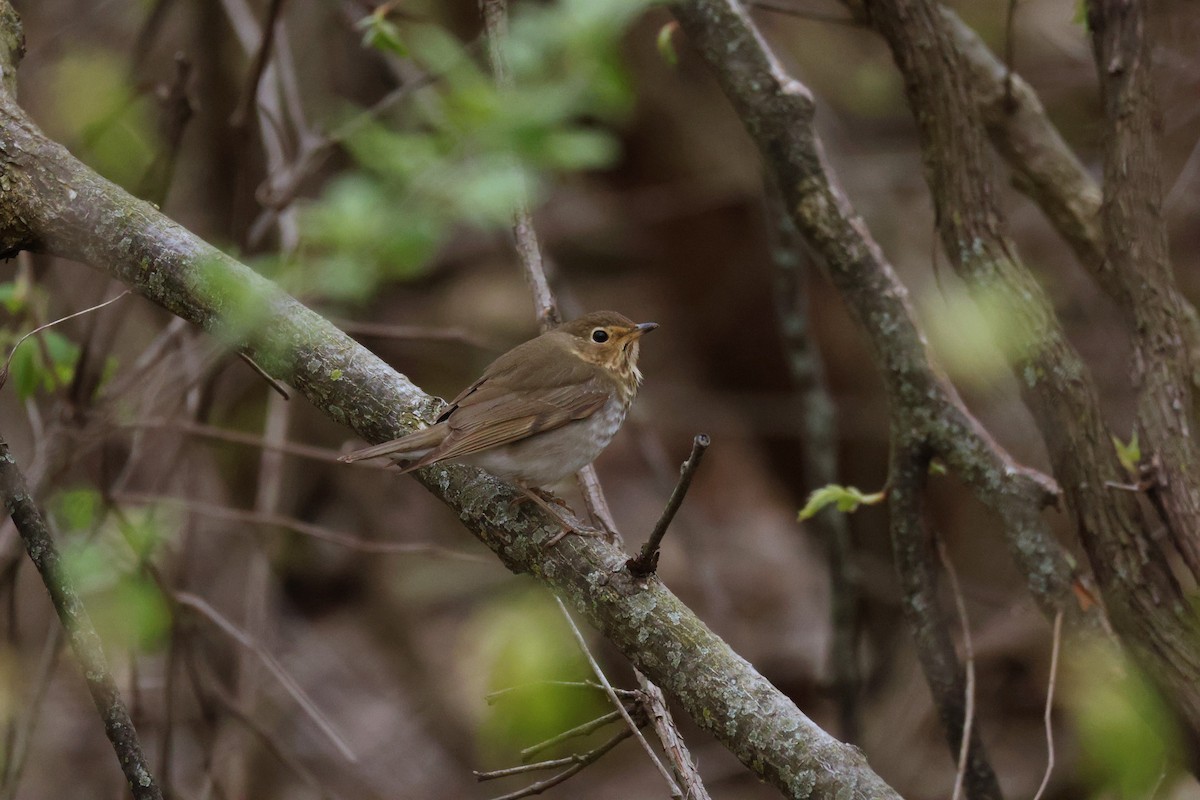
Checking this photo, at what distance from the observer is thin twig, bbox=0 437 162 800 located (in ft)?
8.23

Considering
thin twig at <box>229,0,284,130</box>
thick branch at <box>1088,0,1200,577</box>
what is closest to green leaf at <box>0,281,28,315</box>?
thin twig at <box>229,0,284,130</box>

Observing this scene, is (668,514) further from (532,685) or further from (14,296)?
(14,296)

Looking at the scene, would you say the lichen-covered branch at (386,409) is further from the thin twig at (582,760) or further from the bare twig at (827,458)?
the bare twig at (827,458)

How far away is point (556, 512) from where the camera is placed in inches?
116

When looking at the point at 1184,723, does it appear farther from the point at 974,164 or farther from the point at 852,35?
the point at 852,35

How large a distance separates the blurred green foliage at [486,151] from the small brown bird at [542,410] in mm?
462

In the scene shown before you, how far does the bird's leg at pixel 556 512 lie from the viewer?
2.80 m

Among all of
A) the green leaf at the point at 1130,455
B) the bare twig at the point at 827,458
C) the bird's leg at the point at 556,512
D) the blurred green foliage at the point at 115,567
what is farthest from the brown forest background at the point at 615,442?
the bird's leg at the point at 556,512

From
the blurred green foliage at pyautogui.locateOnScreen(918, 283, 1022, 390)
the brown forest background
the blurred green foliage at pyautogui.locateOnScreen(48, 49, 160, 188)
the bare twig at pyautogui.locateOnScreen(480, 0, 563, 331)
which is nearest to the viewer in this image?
the bare twig at pyautogui.locateOnScreen(480, 0, 563, 331)

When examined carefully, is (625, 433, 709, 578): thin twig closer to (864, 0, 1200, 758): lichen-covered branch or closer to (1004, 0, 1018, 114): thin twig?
(864, 0, 1200, 758): lichen-covered branch

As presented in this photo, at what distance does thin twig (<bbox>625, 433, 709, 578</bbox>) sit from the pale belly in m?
0.76

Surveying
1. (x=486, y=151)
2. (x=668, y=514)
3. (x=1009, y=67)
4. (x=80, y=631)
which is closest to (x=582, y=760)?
(x=668, y=514)

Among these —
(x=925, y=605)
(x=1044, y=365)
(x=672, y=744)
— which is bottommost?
(x=925, y=605)

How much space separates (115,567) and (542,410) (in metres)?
1.97
